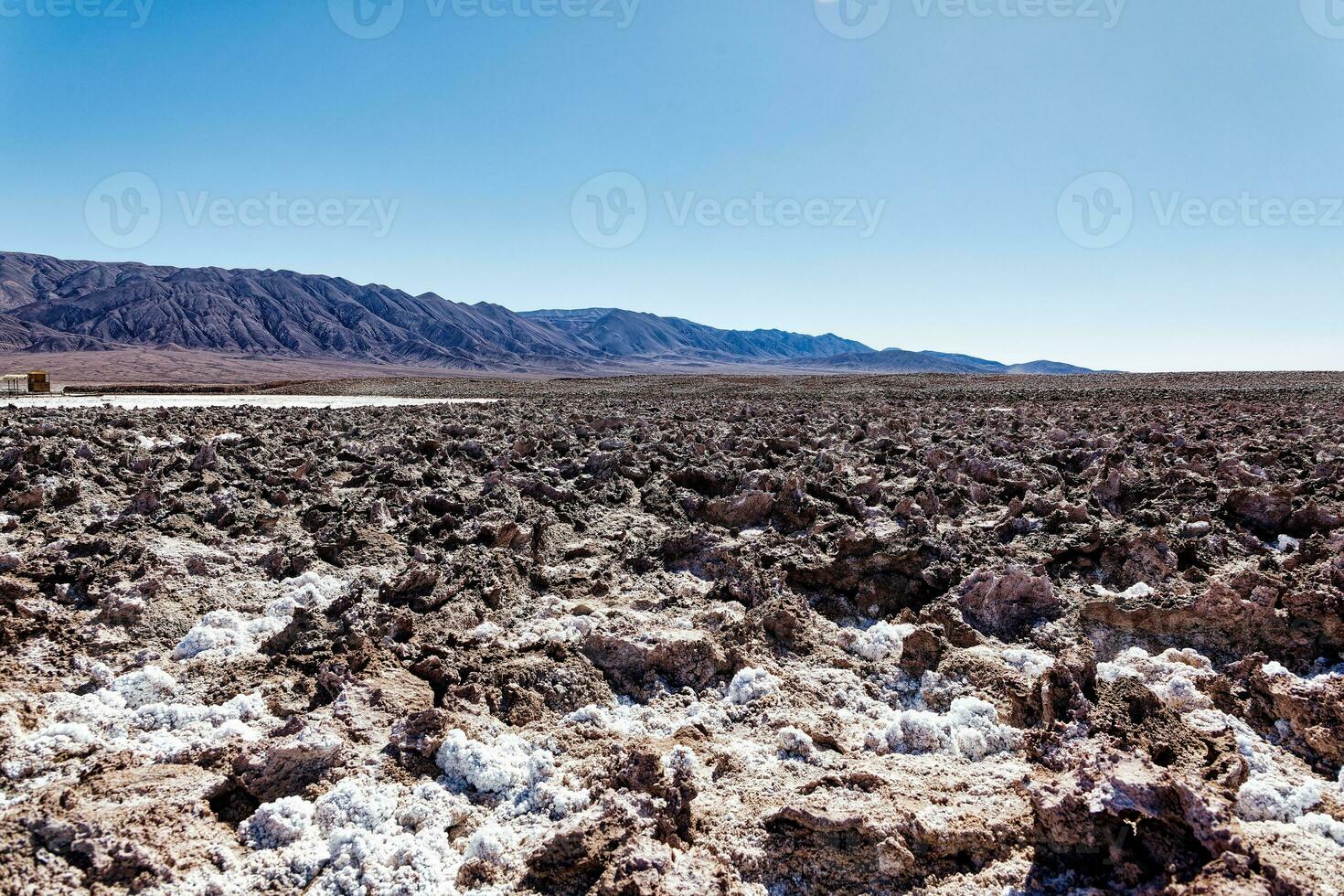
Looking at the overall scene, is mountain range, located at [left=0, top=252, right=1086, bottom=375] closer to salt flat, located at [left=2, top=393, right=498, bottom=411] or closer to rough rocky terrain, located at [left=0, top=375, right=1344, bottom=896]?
salt flat, located at [left=2, top=393, right=498, bottom=411]

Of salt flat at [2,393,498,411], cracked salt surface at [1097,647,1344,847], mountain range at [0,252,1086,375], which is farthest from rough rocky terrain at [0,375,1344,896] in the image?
mountain range at [0,252,1086,375]

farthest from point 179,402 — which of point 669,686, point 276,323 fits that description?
point 276,323

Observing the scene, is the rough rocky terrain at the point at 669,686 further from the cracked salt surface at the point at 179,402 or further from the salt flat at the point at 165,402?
the salt flat at the point at 165,402

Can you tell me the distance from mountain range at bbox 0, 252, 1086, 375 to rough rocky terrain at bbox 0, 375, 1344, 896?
110 m

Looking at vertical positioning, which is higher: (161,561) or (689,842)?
(161,561)

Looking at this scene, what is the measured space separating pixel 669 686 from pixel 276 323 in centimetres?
14270

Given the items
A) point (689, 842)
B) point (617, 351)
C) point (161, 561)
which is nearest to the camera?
point (689, 842)

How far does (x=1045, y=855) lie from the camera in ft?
6.20

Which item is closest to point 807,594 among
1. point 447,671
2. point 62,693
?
point 447,671

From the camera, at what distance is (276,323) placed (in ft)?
414

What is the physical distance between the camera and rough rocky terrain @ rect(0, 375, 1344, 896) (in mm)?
1910

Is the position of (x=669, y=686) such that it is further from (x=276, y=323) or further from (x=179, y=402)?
(x=276, y=323)

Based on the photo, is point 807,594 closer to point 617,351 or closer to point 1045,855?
point 1045,855

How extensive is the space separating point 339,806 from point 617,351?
18625 cm
